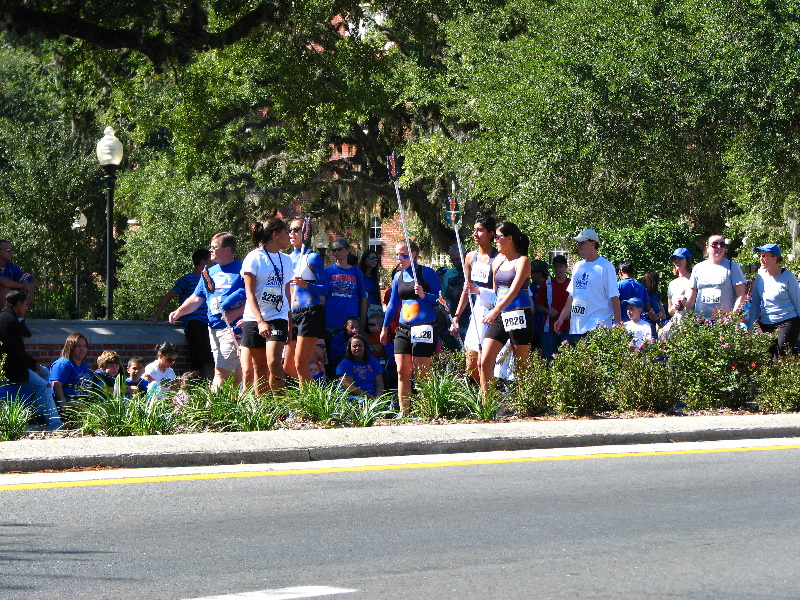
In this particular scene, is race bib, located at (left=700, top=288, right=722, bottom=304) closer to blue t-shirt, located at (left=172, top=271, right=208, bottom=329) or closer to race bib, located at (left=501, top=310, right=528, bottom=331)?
race bib, located at (left=501, top=310, right=528, bottom=331)

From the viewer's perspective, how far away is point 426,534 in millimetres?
6371

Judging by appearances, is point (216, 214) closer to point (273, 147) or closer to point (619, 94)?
point (273, 147)

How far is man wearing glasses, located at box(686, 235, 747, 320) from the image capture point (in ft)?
42.6

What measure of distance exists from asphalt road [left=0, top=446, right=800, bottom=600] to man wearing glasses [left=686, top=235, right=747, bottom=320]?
4755mm

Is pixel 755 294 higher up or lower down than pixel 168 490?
higher up

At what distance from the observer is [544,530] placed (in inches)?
256

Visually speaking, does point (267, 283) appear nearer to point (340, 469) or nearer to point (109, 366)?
point (109, 366)

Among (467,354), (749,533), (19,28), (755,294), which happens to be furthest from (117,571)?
(19,28)

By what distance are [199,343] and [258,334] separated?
3.51 m

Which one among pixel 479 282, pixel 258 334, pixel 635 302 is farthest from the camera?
pixel 635 302

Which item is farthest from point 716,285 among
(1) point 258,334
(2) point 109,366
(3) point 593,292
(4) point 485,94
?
(4) point 485,94

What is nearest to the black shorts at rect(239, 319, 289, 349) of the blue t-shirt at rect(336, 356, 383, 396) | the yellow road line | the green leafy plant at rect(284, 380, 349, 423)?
the green leafy plant at rect(284, 380, 349, 423)

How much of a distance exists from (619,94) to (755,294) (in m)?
9.49

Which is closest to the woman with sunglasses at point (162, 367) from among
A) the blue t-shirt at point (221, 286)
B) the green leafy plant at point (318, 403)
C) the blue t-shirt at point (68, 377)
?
the blue t-shirt at point (221, 286)
